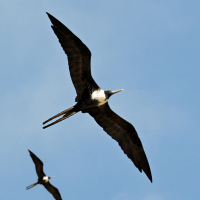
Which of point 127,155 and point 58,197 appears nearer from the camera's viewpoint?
point 127,155

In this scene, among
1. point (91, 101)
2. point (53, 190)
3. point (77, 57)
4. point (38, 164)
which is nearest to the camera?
point (77, 57)

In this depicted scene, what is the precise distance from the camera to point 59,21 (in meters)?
13.8

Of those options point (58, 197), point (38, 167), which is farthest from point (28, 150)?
point (58, 197)

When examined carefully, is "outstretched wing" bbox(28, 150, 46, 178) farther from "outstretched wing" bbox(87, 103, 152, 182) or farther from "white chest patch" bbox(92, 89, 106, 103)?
"white chest patch" bbox(92, 89, 106, 103)

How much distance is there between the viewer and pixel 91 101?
1542cm

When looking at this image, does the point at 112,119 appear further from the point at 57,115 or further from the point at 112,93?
the point at 57,115

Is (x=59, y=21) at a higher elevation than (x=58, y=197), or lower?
higher

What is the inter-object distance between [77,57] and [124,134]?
184 inches

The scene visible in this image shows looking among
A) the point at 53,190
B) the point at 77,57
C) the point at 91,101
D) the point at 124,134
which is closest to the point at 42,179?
the point at 53,190

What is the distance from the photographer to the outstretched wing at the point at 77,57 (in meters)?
13.9

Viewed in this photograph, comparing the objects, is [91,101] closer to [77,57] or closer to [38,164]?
[77,57]

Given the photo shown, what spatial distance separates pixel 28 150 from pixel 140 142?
7666 millimetres

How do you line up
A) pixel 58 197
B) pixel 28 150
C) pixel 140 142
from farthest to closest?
pixel 58 197 → pixel 28 150 → pixel 140 142

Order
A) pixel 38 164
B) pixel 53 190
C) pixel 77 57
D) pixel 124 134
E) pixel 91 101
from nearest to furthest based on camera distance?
pixel 77 57 < pixel 91 101 < pixel 124 134 < pixel 38 164 < pixel 53 190
